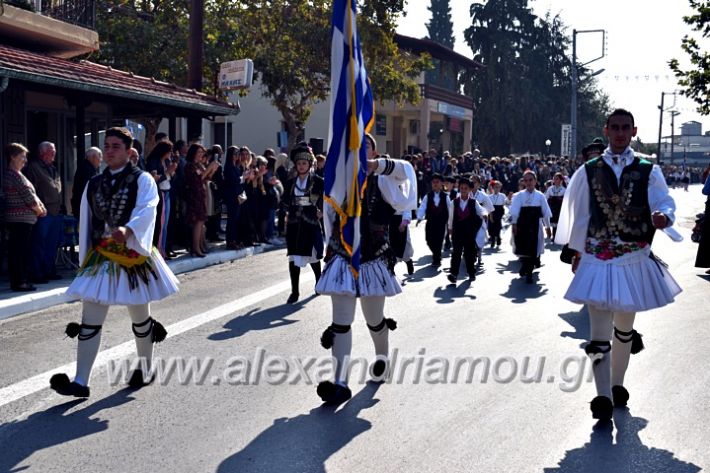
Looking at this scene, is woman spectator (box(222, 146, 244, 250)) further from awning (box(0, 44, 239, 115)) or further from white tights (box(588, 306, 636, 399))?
white tights (box(588, 306, 636, 399))

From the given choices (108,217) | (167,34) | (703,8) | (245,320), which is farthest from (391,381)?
(167,34)

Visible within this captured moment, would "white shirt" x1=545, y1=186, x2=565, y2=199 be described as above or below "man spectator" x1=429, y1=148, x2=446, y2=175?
below

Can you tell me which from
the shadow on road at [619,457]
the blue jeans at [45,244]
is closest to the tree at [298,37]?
the blue jeans at [45,244]

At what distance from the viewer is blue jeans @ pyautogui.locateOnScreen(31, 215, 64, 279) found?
11023 mm

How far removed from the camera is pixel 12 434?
521 centimetres

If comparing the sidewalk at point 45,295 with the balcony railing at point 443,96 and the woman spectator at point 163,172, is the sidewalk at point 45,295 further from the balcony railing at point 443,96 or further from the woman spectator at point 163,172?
the balcony railing at point 443,96

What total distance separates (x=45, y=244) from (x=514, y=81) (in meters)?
55.7

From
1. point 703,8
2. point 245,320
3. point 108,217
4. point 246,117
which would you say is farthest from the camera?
point 246,117

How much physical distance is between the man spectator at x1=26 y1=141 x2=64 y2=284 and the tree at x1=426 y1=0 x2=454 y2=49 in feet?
260

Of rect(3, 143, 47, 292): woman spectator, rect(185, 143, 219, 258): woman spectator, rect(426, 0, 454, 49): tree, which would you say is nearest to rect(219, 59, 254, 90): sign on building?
rect(185, 143, 219, 258): woman spectator

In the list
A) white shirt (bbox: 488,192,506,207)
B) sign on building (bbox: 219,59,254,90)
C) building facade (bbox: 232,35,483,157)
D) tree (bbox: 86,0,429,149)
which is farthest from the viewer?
building facade (bbox: 232,35,483,157)

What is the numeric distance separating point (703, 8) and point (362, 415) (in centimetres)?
1433

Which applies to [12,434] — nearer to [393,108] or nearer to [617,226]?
[617,226]

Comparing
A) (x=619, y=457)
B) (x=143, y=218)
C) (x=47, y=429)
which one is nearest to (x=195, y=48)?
(x=143, y=218)
